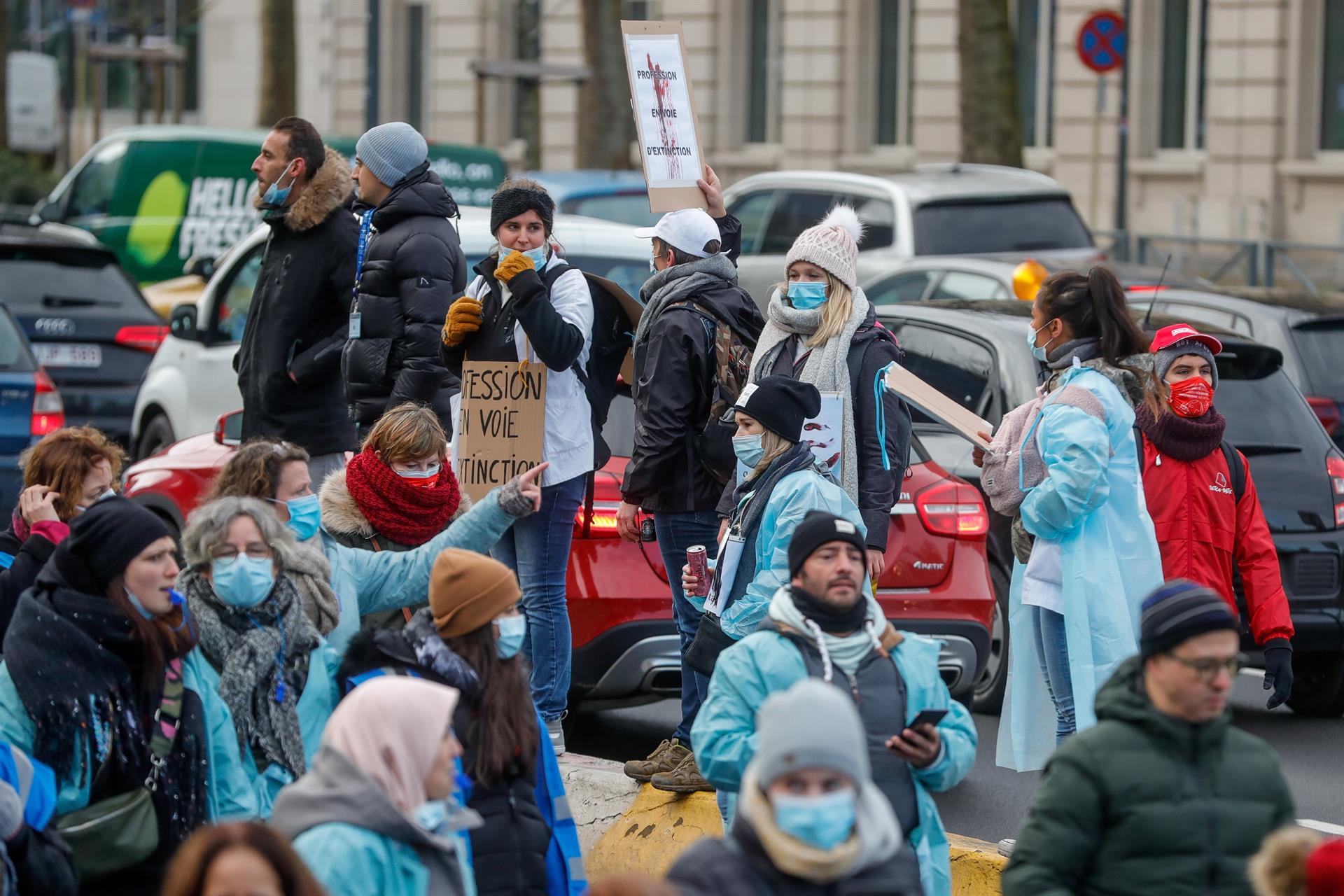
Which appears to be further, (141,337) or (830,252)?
(141,337)

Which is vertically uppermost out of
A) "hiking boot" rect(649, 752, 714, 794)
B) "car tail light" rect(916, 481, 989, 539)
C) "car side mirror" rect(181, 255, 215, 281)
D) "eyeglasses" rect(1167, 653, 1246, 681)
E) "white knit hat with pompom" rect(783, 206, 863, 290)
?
"white knit hat with pompom" rect(783, 206, 863, 290)

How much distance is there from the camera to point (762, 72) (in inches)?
1309

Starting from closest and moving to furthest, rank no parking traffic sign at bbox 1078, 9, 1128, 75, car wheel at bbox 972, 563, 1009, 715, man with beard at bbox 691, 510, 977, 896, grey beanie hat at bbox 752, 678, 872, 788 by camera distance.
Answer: grey beanie hat at bbox 752, 678, 872, 788, man with beard at bbox 691, 510, 977, 896, car wheel at bbox 972, 563, 1009, 715, no parking traffic sign at bbox 1078, 9, 1128, 75

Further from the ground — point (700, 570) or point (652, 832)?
point (700, 570)

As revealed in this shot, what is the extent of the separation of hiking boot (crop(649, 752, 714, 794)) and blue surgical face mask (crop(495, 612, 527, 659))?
5.56 feet

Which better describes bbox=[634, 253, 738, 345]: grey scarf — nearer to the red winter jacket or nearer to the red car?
the red car

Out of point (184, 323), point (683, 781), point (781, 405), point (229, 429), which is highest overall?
point (781, 405)

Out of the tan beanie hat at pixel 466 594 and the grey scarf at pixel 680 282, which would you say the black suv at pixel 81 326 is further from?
the tan beanie hat at pixel 466 594

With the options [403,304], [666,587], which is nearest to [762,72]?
[403,304]

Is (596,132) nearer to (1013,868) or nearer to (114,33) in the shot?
(1013,868)

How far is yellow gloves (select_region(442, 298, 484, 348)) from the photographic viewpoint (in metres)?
6.91

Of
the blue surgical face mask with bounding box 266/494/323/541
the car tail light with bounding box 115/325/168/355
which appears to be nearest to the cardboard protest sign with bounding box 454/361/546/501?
the blue surgical face mask with bounding box 266/494/323/541

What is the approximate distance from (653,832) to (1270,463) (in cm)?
351

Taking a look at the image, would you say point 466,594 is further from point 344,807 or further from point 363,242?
point 363,242
